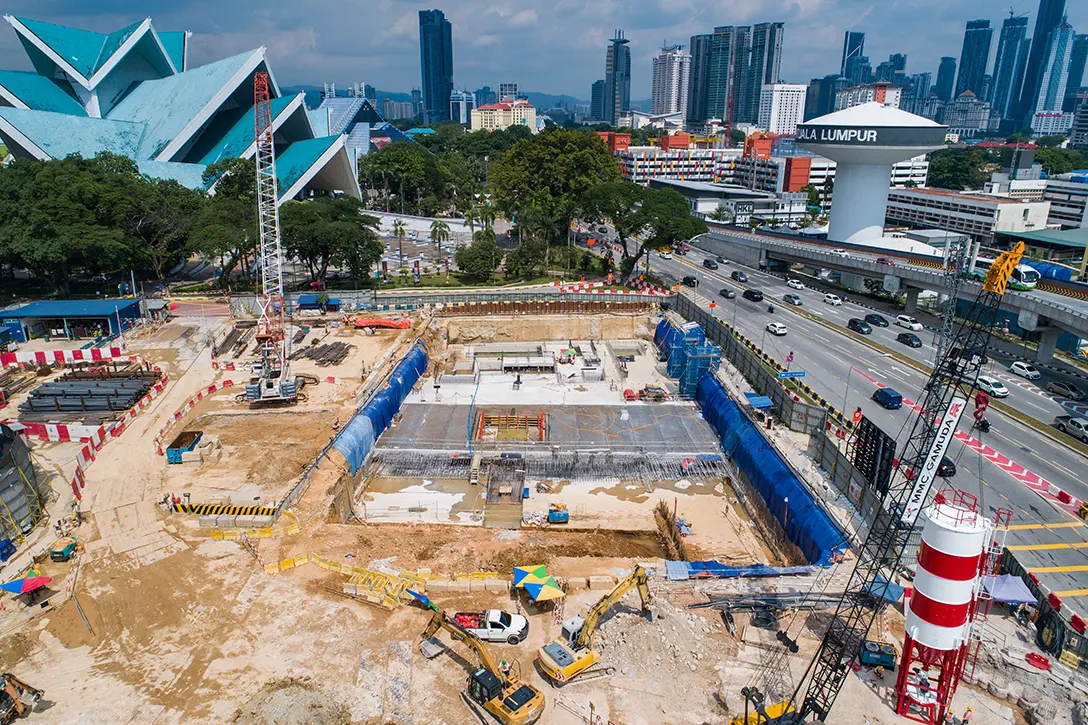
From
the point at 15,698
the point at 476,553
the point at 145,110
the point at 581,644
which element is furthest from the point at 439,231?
the point at 15,698

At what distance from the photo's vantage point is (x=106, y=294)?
61.9 m

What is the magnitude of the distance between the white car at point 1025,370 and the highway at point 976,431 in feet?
2.80

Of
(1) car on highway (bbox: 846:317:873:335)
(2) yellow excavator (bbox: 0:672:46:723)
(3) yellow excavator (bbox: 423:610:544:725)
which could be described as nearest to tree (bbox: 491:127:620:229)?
A: (1) car on highway (bbox: 846:317:873:335)

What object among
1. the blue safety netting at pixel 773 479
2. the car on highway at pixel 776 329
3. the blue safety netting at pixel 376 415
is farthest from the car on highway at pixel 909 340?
the blue safety netting at pixel 376 415

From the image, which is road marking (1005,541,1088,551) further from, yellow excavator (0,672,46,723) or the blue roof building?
the blue roof building

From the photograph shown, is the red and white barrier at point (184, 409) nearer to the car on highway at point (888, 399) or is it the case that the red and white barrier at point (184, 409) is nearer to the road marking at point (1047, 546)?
the road marking at point (1047, 546)

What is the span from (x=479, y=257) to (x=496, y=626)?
52225 mm

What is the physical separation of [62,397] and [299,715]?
31.7 meters

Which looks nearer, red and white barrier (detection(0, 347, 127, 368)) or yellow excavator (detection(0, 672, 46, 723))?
yellow excavator (detection(0, 672, 46, 723))

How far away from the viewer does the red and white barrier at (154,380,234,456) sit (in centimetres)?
3528

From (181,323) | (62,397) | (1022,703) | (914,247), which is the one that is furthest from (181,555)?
(914,247)

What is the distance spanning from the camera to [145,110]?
93.3 m

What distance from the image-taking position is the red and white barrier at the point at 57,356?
4672cm

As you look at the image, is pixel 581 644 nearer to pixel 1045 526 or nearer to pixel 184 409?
pixel 1045 526
